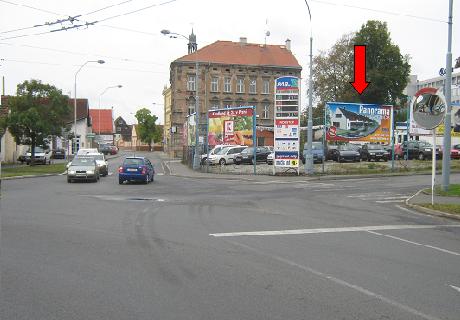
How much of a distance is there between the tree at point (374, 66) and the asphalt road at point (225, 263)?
5292 centimetres

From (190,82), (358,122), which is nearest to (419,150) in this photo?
(358,122)

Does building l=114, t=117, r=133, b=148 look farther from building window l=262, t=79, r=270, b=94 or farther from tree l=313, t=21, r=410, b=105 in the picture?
tree l=313, t=21, r=410, b=105

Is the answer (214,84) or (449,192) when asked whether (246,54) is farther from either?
(449,192)

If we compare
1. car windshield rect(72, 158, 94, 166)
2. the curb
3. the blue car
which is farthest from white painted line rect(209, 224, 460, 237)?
car windshield rect(72, 158, 94, 166)

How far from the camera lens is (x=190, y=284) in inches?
258

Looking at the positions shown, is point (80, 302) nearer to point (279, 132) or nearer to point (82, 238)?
point (82, 238)

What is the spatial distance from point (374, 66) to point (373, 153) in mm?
28703

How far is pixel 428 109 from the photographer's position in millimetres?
16781

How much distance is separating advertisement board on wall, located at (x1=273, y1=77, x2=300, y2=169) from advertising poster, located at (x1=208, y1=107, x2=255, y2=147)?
372 centimetres

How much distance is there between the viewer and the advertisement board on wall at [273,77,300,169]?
30.3 m

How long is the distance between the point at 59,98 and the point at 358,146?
80.8 ft

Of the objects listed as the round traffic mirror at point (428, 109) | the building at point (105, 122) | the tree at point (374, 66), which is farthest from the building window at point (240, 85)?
the round traffic mirror at point (428, 109)

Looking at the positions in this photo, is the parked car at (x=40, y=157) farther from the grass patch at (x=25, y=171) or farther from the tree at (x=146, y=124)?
the tree at (x=146, y=124)

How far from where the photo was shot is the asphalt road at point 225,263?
18.6 feet
